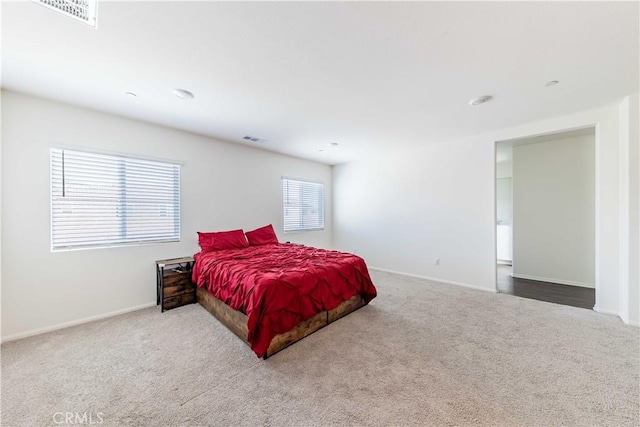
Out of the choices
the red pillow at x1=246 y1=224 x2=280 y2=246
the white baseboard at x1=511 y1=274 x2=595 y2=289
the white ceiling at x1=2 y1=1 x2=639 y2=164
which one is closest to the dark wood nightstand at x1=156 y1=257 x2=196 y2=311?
the red pillow at x1=246 y1=224 x2=280 y2=246

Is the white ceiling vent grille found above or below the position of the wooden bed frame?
above

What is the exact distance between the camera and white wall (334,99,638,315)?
2.89 metres

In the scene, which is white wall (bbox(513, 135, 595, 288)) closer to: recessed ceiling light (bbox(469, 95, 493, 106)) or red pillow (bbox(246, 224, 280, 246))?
recessed ceiling light (bbox(469, 95, 493, 106))

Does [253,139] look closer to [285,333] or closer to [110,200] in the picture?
[110,200]

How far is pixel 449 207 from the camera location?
4156 millimetres

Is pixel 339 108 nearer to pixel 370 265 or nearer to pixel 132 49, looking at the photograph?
pixel 132 49

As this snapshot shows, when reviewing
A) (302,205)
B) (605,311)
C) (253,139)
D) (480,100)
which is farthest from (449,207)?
(253,139)

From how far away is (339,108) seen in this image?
2.82 metres

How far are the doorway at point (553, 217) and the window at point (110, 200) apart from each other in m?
5.23

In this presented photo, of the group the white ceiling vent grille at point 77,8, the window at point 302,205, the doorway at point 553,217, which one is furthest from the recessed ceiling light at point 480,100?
the window at point 302,205

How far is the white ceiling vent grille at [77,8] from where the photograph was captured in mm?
1409

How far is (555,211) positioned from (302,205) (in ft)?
15.8

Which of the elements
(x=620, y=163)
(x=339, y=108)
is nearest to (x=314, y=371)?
(x=339, y=108)

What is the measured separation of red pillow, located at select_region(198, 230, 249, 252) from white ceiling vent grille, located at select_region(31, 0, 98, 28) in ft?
8.66
